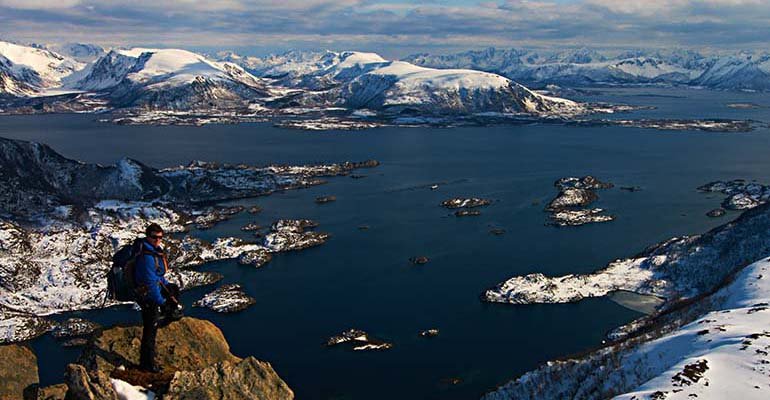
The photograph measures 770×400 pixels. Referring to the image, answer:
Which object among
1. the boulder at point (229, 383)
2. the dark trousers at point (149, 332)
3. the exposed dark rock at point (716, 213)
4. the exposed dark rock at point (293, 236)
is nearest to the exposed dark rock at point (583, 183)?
the exposed dark rock at point (716, 213)

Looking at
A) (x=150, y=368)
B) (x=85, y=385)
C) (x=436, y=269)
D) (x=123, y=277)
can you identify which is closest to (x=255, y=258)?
(x=436, y=269)

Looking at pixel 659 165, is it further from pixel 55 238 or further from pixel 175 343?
pixel 175 343

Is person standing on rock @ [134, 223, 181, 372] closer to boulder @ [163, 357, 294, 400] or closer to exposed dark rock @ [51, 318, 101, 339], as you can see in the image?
boulder @ [163, 357, 294, 400]

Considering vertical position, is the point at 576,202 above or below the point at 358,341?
above

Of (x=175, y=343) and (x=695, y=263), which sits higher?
(x=175, y=343)

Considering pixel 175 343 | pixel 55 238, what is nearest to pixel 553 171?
pixel 55 238

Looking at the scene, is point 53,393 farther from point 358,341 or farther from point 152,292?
point 358,341
